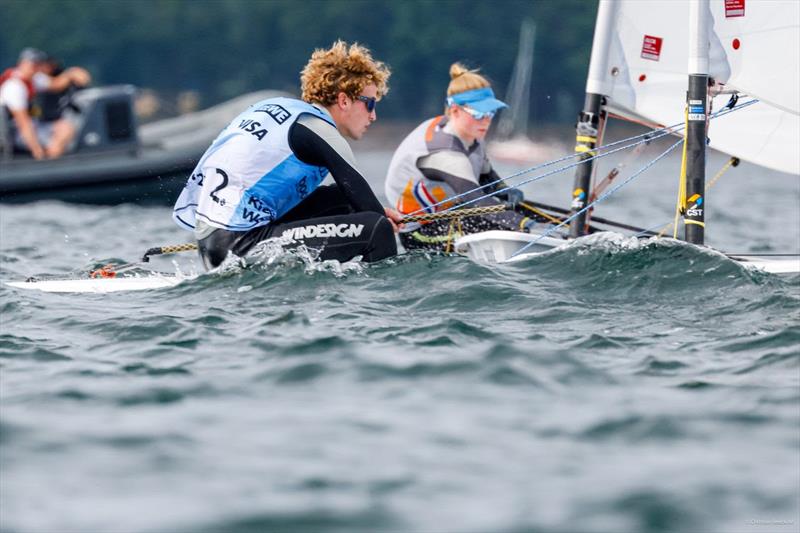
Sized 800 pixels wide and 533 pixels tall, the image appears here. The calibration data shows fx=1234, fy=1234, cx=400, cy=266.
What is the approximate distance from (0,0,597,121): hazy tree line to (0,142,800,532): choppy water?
46133mm

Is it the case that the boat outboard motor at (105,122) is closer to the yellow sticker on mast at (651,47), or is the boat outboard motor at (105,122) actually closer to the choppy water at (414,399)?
the yellow sticker on mast at (651,47)

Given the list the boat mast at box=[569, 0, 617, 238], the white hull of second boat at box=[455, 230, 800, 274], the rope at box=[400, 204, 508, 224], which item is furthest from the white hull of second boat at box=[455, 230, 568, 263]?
the boat mast at box=[569, 0, 617, 238]

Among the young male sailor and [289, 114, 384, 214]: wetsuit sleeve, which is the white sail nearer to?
the young male sailor

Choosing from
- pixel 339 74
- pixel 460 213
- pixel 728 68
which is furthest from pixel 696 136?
pixel 339 74

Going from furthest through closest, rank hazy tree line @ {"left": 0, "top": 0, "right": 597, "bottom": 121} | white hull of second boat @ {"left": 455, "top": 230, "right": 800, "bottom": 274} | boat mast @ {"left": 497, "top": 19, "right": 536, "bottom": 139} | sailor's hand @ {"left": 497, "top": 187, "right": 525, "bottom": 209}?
hazy tree line @ {"left": 0, "top": 0, "right": 597, "bottom": 121}
boat mast @ {"left": 497, "top": 19, "right": 536, "bottom": 139}
sailor's hand @ {"left": 497, "top": 187, "right": 525, "bottom": 209}
white hull of second boat @ {"left": 455, "top": 230, "right": 800, "bottom": 274}

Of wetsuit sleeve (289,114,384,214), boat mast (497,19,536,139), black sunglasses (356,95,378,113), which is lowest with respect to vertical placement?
boat mast (497,19,536,139)

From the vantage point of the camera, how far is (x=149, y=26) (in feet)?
180

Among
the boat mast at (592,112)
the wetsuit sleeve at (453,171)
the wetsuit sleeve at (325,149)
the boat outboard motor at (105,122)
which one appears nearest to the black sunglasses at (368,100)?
the wetsuit sleeve at (325,149)

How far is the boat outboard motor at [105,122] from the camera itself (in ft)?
43.4

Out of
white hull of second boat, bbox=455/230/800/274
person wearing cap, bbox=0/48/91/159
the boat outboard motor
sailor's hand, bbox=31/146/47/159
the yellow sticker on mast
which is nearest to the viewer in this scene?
white hull of second boat, bbox=455/230/800/274

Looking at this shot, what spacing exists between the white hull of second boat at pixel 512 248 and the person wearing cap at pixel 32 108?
767 cm

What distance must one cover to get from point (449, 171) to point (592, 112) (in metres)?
0.84

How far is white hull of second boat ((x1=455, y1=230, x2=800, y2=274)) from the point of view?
6.12 m

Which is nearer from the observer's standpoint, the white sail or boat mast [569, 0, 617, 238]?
the white sail
